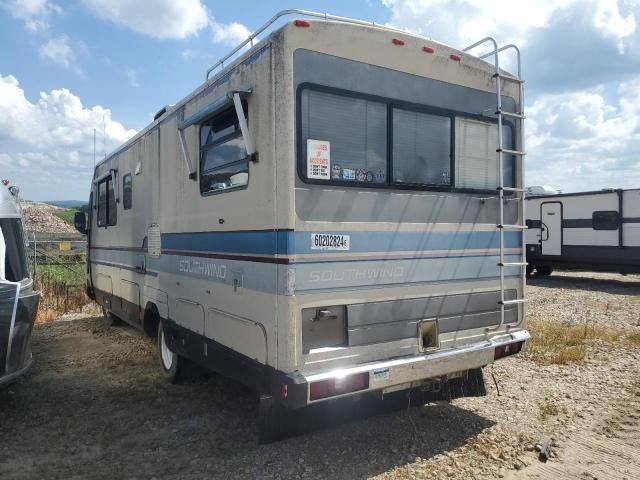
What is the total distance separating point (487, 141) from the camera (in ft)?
15.1

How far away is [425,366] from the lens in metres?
3.94

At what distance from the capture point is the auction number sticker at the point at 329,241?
357 centimetres

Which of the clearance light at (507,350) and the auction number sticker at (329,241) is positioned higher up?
the auction number sticker at (329,241)

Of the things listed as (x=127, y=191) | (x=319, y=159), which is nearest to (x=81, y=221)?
(x=127, y=191)

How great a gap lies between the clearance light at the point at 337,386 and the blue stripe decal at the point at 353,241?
85 centimetres

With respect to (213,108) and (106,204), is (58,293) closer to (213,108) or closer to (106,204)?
(106,204)

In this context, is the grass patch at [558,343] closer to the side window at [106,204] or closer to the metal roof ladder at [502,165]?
the metal roof ladder at [502,165]

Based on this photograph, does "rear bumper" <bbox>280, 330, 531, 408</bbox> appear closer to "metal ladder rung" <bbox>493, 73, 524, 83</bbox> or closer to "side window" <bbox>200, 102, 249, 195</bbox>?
"side window" <bbox>200, 102, 249, 195</bbox>

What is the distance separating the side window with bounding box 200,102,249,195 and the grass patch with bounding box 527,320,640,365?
452 cm

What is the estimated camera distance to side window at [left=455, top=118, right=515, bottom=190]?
14.5 feet

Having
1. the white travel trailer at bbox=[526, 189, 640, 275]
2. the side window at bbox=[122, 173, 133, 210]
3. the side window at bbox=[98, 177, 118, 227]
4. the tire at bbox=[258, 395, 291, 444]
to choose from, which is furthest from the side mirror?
the white travel trailer at bbox=[526, 189, 640, 275]

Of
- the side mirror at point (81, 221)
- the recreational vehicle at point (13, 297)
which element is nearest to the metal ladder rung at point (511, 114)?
the recreational vehicle at point (13, 297)

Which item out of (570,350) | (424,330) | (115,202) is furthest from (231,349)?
(570,350)

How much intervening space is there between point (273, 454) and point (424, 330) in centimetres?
148
